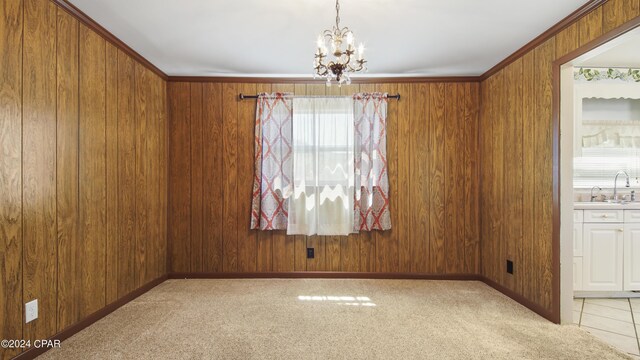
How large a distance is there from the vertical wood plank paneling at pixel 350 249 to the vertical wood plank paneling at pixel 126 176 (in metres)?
2.17

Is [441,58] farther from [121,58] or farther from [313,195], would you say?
[121,58]

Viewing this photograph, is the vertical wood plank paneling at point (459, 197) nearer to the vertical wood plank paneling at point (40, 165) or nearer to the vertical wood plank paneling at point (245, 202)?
the vertical wood plank paneling at point (245, 202)

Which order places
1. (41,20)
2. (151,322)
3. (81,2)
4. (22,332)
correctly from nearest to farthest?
1. (22,332)
2. (41,20)
3. (81,2)
4. (151,322)

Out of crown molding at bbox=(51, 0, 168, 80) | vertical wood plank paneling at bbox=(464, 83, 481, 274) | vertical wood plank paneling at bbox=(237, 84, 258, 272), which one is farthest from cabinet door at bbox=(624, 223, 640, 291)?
crown molding at bbox=(51, 0, 168, 80)

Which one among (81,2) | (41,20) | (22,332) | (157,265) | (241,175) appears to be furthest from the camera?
(241,175)

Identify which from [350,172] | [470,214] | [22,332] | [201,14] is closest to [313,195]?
[350,172]

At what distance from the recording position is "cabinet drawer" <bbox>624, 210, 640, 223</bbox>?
3.16 meters

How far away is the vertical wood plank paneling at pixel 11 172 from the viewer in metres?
1.84

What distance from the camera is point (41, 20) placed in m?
2.10

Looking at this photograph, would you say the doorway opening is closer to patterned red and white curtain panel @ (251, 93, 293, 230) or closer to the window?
the window

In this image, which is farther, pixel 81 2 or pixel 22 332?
pixel 81 2

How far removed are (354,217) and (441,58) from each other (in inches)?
75.0

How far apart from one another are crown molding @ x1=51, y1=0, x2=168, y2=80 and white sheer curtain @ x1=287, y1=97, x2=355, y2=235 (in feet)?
5.16

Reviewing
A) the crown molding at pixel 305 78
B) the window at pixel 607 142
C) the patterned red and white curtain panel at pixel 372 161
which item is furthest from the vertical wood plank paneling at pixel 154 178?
the window at pixel 607 142
